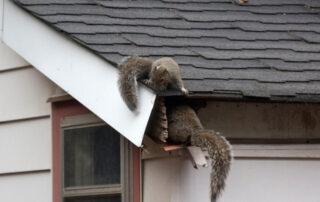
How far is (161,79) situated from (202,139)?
342 millimetres

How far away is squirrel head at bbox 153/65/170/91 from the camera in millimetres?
4504

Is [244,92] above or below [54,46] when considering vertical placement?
below

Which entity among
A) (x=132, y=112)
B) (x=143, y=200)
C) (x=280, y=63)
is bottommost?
(x=143, y=200)

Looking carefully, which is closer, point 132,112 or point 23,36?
point 132,112

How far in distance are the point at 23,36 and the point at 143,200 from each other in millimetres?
1137

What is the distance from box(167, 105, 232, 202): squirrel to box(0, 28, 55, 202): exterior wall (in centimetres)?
110

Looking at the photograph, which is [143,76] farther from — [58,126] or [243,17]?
[243,17]

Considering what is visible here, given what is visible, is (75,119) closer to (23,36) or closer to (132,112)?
(23,36)

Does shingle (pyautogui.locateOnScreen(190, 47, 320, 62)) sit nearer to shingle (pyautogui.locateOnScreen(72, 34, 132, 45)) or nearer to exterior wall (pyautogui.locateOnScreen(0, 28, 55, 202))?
shingle (pyautogui.locateOnScreen(72, 34, 132, 45))

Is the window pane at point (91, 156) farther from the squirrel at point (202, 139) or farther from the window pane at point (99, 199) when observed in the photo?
the squirrel at point (202, 139)

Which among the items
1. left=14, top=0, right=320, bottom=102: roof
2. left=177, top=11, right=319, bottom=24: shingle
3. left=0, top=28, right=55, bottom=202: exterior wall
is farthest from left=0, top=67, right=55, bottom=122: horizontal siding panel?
left=177, top=11, right=319, bottom=24: shingle

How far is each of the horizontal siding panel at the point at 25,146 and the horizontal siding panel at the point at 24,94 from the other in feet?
0.18

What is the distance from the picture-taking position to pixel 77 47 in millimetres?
4918

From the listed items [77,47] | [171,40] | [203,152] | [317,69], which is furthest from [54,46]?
[317,69]
